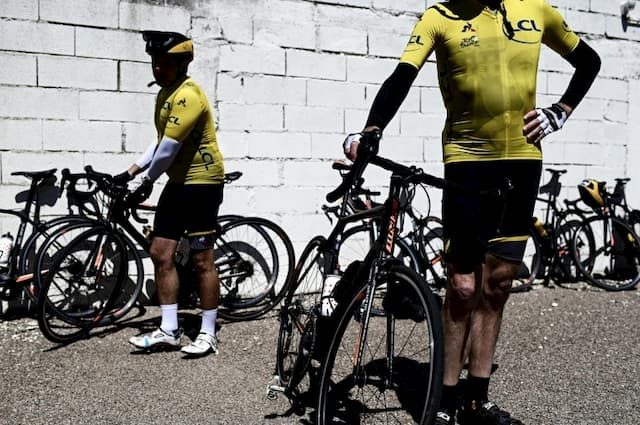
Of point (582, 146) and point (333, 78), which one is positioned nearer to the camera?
point (333, 78)

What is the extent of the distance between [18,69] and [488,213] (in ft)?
12.8

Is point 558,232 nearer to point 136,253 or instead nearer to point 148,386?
point 136,253

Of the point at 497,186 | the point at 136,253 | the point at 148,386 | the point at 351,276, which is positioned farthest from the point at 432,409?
the point at 136,253

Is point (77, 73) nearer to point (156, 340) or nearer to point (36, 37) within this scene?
point (36, 37)

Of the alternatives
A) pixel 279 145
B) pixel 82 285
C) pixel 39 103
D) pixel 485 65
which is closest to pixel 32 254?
pixel 82 285

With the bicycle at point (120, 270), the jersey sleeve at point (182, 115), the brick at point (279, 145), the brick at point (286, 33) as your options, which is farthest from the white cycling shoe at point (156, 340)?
the brick at point (286, 33)

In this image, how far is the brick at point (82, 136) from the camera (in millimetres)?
5789

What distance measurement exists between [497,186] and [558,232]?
161 inches

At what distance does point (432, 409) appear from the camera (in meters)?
3.00

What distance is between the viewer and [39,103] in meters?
5.74

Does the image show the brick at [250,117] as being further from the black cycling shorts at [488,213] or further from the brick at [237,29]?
the black cycling shorts at [488,213]

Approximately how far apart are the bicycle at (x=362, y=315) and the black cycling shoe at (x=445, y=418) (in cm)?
11

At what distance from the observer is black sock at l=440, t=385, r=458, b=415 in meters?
3.49

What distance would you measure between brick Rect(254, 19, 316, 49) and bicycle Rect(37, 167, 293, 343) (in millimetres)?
1567
